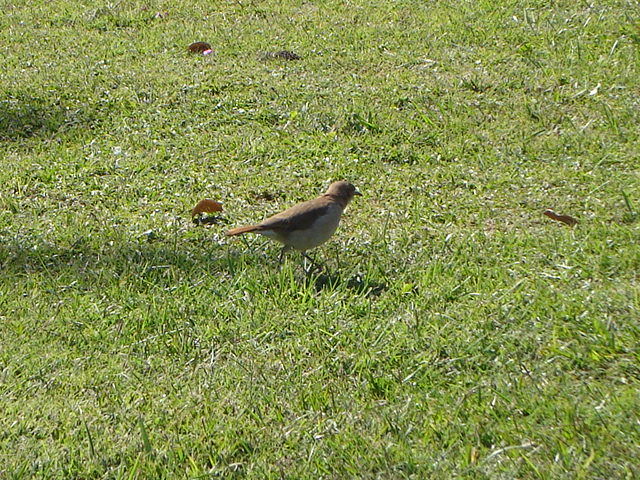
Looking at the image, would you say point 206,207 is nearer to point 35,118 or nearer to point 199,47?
point 35,118

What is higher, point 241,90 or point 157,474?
point 157,474

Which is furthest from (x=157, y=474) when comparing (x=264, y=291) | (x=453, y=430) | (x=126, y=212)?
(x=126, y=212)

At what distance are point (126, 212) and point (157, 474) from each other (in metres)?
3.02

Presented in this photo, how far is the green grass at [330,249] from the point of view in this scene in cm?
410

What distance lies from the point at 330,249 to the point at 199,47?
4230 millimetres

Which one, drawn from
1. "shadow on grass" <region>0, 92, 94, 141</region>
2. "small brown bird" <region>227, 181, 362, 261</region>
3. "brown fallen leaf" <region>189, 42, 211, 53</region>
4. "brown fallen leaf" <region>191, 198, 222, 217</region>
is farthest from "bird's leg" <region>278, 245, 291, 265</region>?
"brown fallen leaf" <region>189, 42, 211, 53</region>

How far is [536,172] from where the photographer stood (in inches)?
274

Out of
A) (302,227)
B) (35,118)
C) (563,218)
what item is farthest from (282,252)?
(35,118)

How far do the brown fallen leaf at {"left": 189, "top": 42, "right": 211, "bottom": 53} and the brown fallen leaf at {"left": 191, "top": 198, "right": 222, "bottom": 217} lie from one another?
138 inches

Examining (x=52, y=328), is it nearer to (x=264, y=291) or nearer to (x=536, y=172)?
(x=264, y=291)

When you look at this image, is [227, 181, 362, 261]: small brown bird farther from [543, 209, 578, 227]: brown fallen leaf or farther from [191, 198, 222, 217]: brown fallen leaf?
[543, 209, 578, 227]: brown fallen leaf

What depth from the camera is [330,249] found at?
19.8 ft

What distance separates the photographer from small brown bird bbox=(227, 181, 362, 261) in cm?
568

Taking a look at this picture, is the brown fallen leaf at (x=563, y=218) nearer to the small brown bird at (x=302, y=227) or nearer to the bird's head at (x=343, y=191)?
the bird's head at (x=343, y=191)
